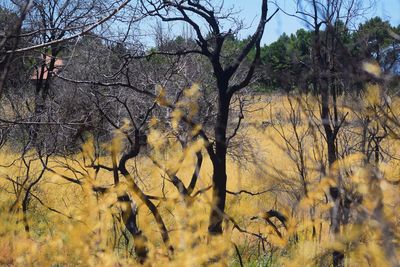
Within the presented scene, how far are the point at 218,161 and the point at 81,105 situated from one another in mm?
2328

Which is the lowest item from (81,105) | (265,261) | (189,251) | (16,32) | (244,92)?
A: (265,261)

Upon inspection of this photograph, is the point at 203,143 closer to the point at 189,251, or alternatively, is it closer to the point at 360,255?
the point at 189,251

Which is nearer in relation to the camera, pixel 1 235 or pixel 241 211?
pixel 1 235

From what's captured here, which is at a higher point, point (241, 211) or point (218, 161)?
point (218, 161)

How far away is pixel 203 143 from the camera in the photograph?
3131mm

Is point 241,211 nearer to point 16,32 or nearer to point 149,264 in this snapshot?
point 149,264

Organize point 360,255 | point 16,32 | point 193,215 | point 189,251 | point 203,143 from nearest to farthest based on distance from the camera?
point 16,32 → point 360,255 → point 189,251 → point 193,215 → point 203,143

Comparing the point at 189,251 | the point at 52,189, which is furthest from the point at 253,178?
the point at 189,251

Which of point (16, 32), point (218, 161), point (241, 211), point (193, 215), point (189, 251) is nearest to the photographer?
point (16, 32)

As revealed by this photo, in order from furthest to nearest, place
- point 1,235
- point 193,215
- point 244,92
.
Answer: point 244,92, point 1,235, point 193,215

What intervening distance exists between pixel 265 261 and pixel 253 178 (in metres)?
5.79

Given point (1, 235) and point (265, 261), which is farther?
point (1, 235)

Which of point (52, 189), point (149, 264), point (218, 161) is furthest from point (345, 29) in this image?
point (52, 189)

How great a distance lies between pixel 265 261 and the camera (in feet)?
12.1
